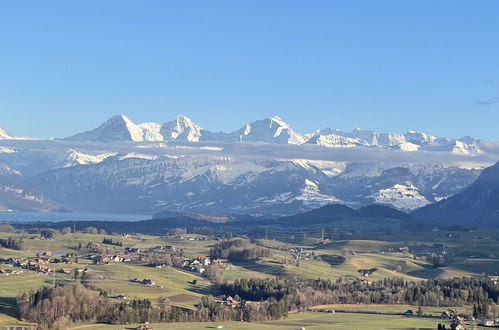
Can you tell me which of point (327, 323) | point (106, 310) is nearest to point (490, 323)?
point (327, 323)

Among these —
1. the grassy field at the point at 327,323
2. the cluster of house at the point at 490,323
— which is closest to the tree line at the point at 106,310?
the grassy field at the point at 327,323

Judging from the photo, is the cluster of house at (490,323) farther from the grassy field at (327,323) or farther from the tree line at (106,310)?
the tree line at (106,310)

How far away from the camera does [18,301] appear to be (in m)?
165

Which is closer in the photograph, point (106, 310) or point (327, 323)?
point (106, 310)

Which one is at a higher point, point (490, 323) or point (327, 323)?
point (490, 323)

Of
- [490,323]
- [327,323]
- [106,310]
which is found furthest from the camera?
[327,323]

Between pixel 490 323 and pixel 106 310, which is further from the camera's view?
pixel 490 323

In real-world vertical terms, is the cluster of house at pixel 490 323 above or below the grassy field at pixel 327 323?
above

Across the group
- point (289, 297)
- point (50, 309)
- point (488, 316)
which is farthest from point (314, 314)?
point (50, 309)

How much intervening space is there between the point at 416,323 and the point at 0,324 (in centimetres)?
6392

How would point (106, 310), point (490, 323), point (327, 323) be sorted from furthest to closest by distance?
point (327, 323)
point (490, 323)
point (106, 310)

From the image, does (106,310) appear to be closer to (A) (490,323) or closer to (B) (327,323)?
(B) (327,323)

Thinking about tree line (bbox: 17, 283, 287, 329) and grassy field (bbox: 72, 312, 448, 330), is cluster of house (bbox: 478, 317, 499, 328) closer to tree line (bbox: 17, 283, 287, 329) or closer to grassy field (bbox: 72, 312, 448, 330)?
grassy field (bbox: 72, 312, 448, 330)

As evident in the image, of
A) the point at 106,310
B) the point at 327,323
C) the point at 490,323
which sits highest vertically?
the point at 490,323
